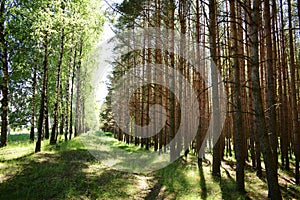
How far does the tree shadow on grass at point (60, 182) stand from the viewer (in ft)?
21.0

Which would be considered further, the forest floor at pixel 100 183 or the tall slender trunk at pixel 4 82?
the tall slender trunk at pixel 4 82

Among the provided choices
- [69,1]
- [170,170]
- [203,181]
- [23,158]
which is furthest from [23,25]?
[203,181]

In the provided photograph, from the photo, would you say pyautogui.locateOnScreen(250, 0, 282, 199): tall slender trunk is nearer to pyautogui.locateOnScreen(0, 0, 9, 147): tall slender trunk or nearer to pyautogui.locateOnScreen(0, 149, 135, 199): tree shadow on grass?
pyautogui.locateOnScreen(0, 149, 135, 199): tree shadow on grass

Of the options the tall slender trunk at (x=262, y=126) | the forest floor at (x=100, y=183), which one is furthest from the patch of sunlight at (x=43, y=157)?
the tall slender trunk at (x=262, y=126)

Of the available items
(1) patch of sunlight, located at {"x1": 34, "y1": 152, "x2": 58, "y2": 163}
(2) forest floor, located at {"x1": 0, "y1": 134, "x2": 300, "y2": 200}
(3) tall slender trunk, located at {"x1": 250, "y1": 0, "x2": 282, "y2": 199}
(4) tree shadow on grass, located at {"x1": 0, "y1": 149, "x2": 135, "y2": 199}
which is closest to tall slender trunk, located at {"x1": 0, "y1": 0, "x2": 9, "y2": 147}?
(2) forest floor, located at {"x1": 0, "y1": 134, "x2": 300, "y2": 200}

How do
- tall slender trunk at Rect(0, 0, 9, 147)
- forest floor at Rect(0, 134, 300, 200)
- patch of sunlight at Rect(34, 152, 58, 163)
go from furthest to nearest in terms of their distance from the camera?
1. tall slender trunk at Rect(0, 0, 9, 147)
2. patch of sunlight at Rect(34, 152, 58, 163)
3. forest floor at Rect(0, 134, 300, 200)

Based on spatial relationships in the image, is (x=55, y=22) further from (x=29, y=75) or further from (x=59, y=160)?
(x=29, y=75)

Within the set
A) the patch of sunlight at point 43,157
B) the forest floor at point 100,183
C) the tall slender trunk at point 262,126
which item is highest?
the tall slender trunk at point 262,126

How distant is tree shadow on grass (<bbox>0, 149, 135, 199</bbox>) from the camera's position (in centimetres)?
640

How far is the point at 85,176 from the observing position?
8.23 m

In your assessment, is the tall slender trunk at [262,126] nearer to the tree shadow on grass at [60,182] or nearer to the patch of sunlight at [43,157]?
the tree shadow on grass at [60,182]

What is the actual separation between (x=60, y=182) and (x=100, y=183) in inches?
46.2

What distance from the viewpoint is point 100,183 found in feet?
25.3

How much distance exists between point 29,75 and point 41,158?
13.1 meters
